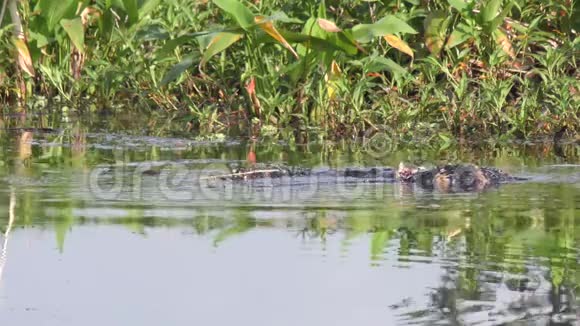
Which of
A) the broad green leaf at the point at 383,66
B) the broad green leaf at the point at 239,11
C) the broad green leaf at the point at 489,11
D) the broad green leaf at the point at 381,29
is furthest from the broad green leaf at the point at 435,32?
the broad green leaf at the point at 239,11

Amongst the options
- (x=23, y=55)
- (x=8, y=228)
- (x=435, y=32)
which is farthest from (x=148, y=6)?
(x=8, y=228)

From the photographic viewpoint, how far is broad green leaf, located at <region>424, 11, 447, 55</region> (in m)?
9.64

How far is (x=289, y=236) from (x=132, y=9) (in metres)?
4.57

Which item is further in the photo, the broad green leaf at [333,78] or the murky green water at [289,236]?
the broad green leaf at [333,78]

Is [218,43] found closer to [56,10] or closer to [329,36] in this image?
[329,36]

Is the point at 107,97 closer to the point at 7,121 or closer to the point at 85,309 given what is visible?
the point at 7,121

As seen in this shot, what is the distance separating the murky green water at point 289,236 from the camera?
4.66 meters

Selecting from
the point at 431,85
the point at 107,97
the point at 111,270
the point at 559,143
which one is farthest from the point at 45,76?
the point at 111,270

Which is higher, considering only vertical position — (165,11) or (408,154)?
(165,11)

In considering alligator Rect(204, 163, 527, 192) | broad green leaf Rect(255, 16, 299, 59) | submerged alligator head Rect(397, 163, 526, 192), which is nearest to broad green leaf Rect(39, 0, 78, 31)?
broad green leaf Rect(255, 16, 299, 59)

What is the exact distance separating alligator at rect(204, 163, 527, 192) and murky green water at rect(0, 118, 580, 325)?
0.40ft

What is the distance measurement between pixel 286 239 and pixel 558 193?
5.76 ft

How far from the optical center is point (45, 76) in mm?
10430

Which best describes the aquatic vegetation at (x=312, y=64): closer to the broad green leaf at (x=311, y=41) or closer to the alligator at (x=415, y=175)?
the broad green leaf at (x=311, y=41)
